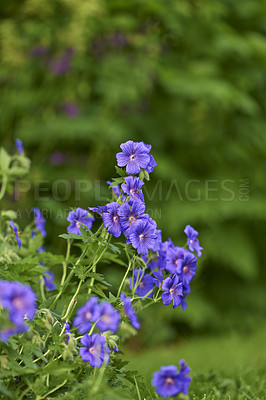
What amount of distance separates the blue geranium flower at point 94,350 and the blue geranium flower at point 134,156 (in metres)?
0.45

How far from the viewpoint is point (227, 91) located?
4426mm

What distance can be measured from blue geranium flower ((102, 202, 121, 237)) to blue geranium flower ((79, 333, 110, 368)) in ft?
0.88

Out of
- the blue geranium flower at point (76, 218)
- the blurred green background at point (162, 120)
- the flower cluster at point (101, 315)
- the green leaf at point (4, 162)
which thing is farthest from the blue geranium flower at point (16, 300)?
the blurred green background at point (162, 120)

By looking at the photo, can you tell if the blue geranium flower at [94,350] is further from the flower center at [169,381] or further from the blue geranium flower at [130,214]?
the blue geranium flower at [130,214]

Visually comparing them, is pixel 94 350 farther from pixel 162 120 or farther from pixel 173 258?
pixel 162 120

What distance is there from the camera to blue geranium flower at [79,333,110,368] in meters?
1.30

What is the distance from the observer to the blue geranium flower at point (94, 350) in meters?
1.30

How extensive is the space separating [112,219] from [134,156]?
0.19m

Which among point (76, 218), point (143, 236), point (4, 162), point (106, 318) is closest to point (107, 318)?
point (106, 318)

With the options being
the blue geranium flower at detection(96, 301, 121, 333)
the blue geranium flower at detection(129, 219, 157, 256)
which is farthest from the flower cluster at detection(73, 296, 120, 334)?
the blue geranium flower at detection(129, 219, 157, 256)

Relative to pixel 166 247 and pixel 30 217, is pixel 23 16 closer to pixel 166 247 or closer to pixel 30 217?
pixel 30 217

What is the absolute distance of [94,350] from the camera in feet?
4.31

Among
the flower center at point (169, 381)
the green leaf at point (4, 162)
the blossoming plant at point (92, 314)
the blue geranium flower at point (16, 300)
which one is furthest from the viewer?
the green leaf at point (4, 162)

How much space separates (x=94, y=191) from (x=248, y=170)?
1626 mm
